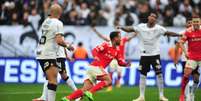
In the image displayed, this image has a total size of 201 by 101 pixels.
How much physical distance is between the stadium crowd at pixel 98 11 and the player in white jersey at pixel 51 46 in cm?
1344

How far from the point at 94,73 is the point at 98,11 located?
46.9 feet

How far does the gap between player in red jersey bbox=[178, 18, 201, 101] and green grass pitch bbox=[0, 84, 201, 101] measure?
196 cm

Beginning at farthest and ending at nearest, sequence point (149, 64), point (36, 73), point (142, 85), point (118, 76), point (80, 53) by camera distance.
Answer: point (80, 53) < point (36, 73) < point (118, 76) < point (149, 64) < point (142, 85)

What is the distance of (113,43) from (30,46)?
1326 cm

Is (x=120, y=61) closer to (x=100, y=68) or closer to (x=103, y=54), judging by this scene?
(x=103, y=54)

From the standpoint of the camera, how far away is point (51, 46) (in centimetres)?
1669

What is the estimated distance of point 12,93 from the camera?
2244 cm

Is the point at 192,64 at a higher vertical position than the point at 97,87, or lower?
higher

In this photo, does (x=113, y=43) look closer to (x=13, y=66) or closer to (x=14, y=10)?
(x=13, y=66)

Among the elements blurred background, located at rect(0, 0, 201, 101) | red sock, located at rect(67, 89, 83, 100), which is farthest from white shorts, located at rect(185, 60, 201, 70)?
blurred background, located at rect(0, 0, 201, 101)

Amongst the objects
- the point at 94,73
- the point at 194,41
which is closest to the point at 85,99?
the point at 94,73

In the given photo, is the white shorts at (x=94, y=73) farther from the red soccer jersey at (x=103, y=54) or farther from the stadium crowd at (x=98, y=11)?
the stadium crowd at (x=98, y=11)

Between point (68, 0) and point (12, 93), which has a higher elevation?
point (68, 0)

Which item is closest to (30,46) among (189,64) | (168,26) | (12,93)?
(168,26)
